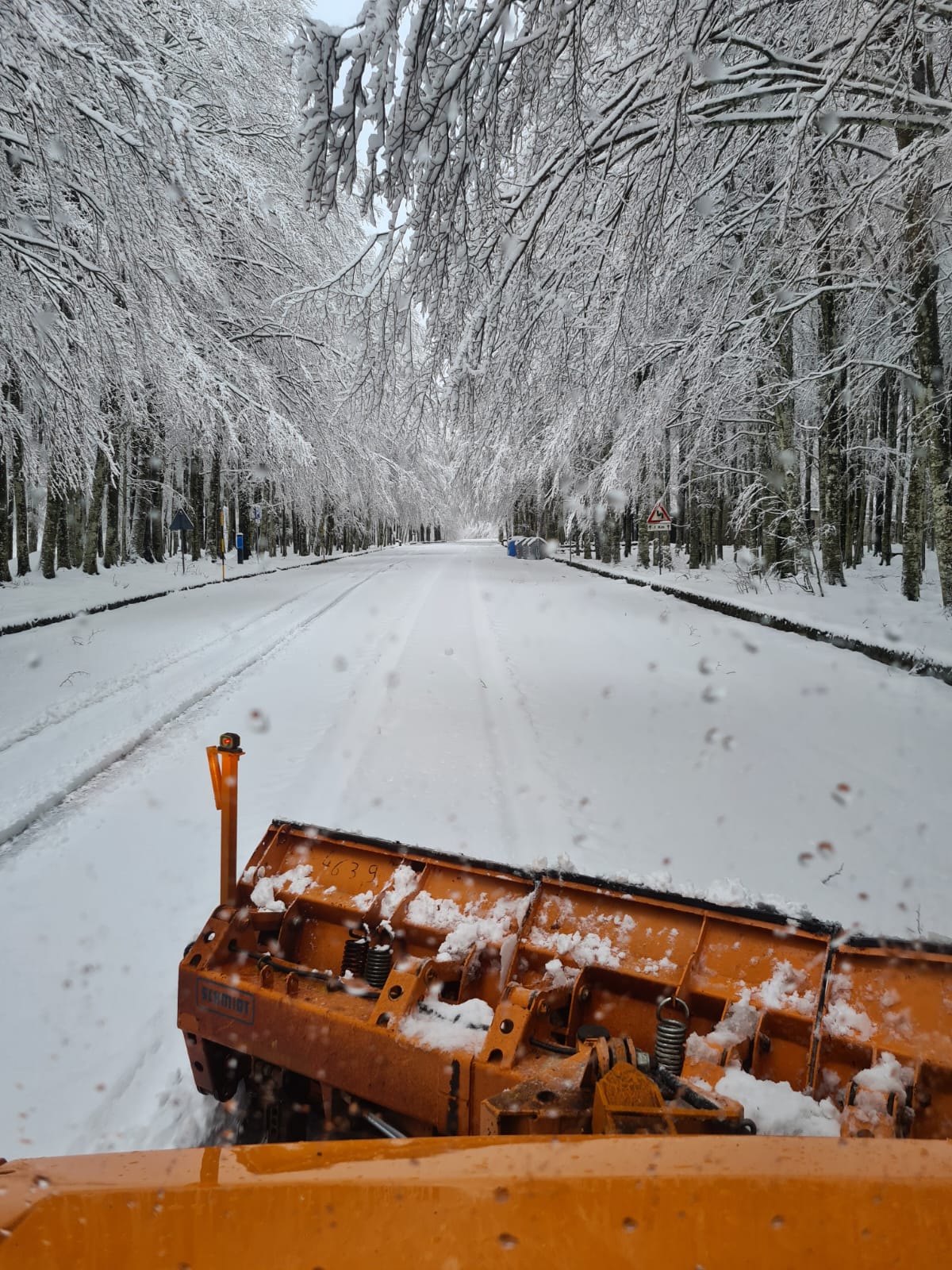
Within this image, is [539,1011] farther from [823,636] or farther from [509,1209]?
[823,636]

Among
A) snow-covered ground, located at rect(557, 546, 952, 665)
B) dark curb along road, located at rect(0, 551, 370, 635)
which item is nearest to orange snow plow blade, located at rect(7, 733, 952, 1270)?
snow-covered ground, located at rect(557, 546, 952, 665)

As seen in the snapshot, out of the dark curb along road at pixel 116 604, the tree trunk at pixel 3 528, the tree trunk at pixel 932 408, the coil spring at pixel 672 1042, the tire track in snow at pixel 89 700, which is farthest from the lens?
the tree trunk at pixel 3 528

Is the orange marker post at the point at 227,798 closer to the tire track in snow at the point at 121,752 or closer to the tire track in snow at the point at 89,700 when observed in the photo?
Answer: the tire track in snow at the point at 121,752

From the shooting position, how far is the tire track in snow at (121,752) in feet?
15.3

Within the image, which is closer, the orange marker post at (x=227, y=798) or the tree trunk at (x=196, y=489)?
the orange marker post at (x=227, y=798)

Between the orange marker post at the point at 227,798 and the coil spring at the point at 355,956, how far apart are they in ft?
1.63

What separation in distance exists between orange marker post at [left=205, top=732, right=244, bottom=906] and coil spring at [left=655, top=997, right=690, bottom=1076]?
157 centimetres

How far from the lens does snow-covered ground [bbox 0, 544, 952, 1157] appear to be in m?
3.02

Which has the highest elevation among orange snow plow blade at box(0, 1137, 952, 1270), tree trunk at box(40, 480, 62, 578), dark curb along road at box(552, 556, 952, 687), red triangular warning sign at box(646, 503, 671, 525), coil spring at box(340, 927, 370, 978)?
red triangular warning sign at box(646, 503, 671, 525)

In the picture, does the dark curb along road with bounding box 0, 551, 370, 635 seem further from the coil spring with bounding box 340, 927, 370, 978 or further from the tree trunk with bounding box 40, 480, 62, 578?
the coil spring with bounding box 340, 927, 370, 978

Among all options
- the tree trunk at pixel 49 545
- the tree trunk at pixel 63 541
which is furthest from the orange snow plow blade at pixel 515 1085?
the tree trunk at pixel 63 541

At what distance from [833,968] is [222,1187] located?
1.73 m

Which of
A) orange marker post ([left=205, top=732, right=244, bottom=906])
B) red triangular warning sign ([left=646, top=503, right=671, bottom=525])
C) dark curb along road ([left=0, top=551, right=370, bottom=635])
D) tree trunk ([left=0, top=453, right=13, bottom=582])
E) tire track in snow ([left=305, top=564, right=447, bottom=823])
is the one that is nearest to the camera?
orange marker post ([left=205, top=732, right=244, bottom=906])

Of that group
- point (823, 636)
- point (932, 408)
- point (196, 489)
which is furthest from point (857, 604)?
point (196, 489)
